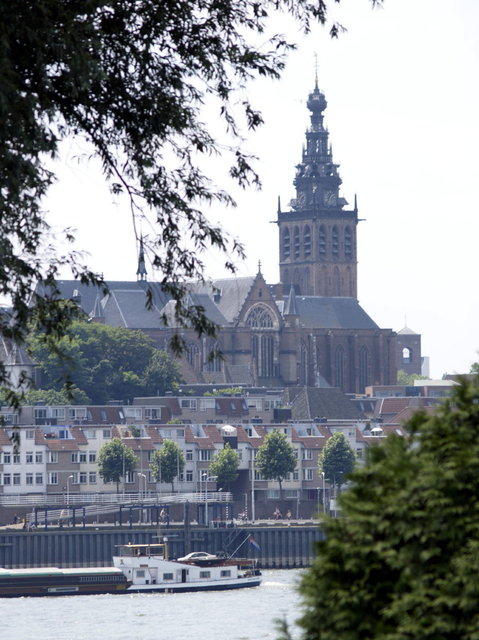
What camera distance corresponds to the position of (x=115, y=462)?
124 metres

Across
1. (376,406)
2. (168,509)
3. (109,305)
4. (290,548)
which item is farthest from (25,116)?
(109,305)

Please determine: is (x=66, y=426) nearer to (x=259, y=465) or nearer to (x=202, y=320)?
(x=259, y=465)

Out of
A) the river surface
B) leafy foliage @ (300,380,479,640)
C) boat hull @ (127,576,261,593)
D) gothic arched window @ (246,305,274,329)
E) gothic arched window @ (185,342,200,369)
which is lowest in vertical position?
the river surface

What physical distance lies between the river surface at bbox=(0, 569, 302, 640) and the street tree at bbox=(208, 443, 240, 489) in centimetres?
2745

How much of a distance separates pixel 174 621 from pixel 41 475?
51.7 meters

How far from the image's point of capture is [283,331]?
654 ft

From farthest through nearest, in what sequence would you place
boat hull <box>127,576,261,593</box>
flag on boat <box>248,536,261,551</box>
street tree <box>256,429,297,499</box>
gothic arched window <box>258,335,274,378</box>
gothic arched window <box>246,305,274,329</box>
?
gothic arched window <box>246,305,274,329</box>, gothic arched window <box>258,335,274,378</box>, street tree <box>256,429,297,499</box>, flag on boat <box>248,536,261,551</box>, boat hull <box>127,576,261,593</box>

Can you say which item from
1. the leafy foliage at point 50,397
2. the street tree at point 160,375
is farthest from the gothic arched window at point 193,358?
the leafy foliage at point 50,397

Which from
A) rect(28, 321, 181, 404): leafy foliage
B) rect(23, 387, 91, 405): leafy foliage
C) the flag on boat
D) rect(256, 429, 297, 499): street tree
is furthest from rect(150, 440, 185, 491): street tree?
rect(28, 321, 181, 404): leafy foliage

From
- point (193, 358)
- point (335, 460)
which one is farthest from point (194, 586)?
point (193, 358)

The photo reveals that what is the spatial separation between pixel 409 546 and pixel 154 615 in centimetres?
6107

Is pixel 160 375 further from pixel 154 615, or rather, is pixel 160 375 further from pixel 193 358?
pixel 154 615

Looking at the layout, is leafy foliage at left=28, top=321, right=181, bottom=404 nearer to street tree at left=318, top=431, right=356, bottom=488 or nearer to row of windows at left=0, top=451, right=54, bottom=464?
row of windows at left=0, top=451, right=54, bottom=464

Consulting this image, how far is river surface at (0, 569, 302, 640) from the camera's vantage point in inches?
2594
